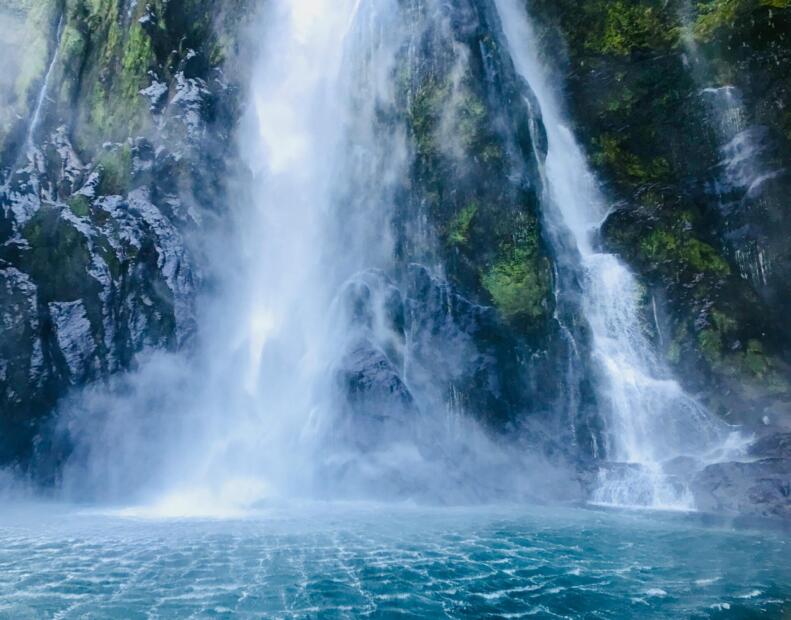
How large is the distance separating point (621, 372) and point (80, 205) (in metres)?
21.7

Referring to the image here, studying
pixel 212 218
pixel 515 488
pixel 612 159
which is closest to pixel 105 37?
pixel 212 218

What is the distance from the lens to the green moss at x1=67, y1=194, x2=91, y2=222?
72.8 ft

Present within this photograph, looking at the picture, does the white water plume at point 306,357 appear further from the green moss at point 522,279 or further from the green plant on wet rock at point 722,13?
the green plant on wet rock at point 722,13

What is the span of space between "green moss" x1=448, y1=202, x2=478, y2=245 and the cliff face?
10.2 meters

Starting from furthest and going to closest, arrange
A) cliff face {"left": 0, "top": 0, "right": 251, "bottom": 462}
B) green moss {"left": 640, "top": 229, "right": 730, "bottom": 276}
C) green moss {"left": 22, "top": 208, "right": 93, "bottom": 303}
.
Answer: green moss {"left": 640, "top": 229, "right": 730, "bottom": 276} < green moss {"left": 22, "top": 208, "right": 93, "bottom": 303} < cliff face {"left": 0, "top": 0, "right": 251, "bottom": 462}

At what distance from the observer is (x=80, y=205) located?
73.2 feet

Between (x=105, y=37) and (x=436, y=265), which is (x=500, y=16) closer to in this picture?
(x=436, y=265)

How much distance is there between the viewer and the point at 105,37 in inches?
→ 1004

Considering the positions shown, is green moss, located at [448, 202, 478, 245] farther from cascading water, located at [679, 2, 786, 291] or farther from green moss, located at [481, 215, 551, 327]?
cascading water, located at [679, 2, 786, 291]

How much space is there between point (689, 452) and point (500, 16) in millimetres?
22096

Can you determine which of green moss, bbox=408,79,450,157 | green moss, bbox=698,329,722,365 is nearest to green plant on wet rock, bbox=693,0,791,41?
→ green moss, bbox=408,79,450,157

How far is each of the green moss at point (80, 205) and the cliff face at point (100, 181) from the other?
0.06 meters

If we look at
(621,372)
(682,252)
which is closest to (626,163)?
(682,252)

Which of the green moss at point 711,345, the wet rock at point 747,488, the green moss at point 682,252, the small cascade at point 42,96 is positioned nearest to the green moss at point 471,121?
the green moss at point 682,252
